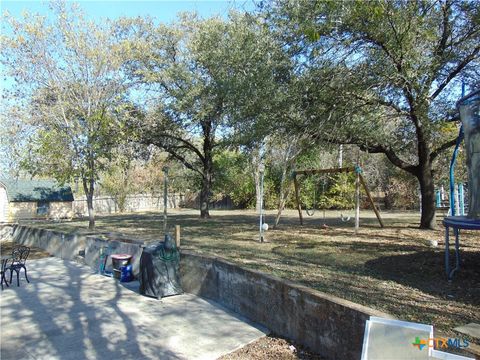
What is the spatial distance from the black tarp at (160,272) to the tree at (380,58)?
17.2 feet

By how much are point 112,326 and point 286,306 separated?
2.48m

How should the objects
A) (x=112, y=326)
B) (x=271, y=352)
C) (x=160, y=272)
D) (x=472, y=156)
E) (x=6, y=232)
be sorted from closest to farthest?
(x=271, y=352) < (x=112, y=326) < (x=472, y=156) < (x=160, y=272) < (x=6, y=232)

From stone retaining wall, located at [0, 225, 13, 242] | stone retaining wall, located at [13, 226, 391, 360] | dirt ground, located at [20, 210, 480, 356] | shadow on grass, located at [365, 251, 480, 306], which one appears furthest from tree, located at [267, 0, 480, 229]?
stone retaining wall, located at [0, 225, 13, 242]

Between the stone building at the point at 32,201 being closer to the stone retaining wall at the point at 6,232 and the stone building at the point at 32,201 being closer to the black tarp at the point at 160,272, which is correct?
the stone retaining wall at the point at 6,232

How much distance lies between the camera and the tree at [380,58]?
9.21 meters

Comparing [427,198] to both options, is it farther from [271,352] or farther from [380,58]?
[271,352]

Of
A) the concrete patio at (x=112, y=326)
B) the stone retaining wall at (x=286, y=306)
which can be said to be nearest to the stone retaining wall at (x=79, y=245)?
the concrete patio at (x=112, y=326)

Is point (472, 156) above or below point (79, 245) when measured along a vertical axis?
above

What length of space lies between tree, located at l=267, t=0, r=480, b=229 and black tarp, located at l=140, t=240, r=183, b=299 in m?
5.25

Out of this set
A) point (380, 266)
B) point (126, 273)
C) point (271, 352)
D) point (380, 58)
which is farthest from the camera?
point (380, 58)

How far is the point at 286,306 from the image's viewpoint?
202 inches

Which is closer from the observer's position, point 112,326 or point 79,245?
point 112,326

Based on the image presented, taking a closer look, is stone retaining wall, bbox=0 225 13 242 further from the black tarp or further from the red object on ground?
the black tarp

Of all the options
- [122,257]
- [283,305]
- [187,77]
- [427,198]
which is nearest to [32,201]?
[187,77]
